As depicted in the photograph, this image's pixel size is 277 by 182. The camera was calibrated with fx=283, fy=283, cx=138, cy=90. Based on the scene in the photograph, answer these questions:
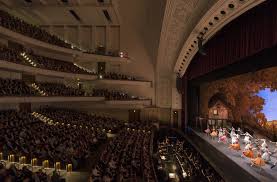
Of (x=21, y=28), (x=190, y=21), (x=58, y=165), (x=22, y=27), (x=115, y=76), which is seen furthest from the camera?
(x=115, y=76)

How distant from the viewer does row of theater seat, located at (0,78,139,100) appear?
1467cm

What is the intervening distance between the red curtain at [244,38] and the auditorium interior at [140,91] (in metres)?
0.05

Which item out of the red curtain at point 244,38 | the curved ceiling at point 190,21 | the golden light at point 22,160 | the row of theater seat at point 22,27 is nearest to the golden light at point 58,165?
the golden light at point 22,160

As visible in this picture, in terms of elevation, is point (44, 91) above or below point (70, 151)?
above

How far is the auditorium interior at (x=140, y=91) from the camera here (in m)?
9.42

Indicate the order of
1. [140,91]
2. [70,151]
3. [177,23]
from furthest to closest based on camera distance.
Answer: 1. [140,91]
2. [177,23]
3. [70,151]

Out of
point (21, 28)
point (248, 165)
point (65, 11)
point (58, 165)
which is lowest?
point (248, 165)

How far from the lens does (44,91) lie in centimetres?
1823

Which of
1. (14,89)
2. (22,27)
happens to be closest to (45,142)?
(14,89)

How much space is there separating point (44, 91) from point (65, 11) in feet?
23.3

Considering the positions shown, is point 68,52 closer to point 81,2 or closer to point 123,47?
point 81,2

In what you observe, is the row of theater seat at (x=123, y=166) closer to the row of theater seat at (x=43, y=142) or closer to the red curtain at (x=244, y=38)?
the row of theater seat at (x=43, y=142)

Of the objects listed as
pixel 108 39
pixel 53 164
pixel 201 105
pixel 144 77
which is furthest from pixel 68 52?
pixel 53 164

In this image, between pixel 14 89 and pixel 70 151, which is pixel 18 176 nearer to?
pixel 70 151
